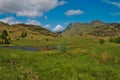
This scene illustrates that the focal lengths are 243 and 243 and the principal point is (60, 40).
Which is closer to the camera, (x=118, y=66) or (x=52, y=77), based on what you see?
(x=52, y=77)

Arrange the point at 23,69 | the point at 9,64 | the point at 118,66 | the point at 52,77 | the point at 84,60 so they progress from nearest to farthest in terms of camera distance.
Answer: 1. the point at 52,77
2. the point at 23,69
3. the point at 9,64
4. the point at 118,66
5. the point at 84,60

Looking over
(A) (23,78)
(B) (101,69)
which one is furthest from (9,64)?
(B) (101,69)

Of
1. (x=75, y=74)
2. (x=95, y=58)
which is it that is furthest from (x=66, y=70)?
(x=95, y=58)

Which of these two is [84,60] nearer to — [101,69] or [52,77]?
[101,69]

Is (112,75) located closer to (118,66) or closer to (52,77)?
(118,66)

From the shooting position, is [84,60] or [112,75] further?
[84,60]

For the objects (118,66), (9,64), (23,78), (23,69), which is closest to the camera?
(23,78)

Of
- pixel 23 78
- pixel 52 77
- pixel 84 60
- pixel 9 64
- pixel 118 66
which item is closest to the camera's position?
pixel 23 78

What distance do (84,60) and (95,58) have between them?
2.28 meters

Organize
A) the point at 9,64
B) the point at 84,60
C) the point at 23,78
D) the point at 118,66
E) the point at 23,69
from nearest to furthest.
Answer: the point at 23,78, the point at 23,69, the point at 9,64, the point at 118,66, the point at 84,60

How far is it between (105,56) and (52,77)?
16.0 metres

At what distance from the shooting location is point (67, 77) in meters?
28.2

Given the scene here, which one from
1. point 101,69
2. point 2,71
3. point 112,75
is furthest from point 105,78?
point 2,71

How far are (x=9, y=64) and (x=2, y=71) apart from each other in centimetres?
497
